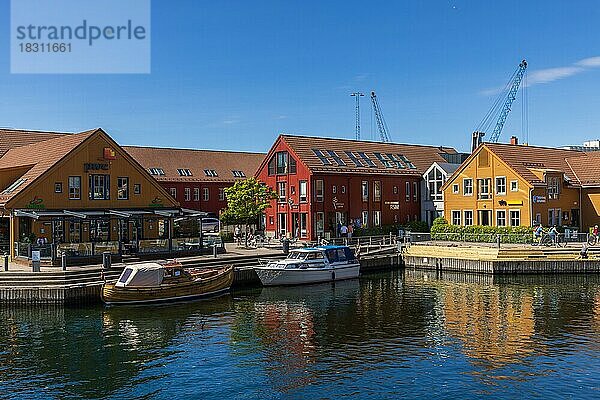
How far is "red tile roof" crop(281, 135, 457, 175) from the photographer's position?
212ft

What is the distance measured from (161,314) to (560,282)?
26188 millimetres

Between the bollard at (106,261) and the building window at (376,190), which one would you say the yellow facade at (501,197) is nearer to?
the building window at (376,190)

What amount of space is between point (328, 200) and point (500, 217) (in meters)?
16.2

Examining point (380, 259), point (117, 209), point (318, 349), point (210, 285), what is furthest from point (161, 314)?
point (380, 259)

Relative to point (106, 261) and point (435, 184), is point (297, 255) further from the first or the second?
point (435, 184)

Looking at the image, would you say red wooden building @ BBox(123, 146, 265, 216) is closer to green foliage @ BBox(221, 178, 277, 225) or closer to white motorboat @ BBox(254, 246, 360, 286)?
green foliage @ BBox(221, 178, 277, 225)

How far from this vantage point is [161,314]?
34.4 meters

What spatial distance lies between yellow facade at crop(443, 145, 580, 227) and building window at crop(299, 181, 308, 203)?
1432 cm

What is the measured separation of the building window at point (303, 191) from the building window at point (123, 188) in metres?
19.3

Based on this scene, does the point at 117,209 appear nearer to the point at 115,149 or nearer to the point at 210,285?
the point at 115,149

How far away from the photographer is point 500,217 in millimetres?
60531

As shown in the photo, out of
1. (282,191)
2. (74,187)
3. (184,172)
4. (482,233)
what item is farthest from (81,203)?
(482,233)

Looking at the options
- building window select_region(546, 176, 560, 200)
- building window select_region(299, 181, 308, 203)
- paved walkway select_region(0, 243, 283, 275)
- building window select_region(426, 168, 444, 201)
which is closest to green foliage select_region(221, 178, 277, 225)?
paved walkway select_region(0, 243, 283, 275)

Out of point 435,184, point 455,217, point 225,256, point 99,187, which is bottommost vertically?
point 225,256
